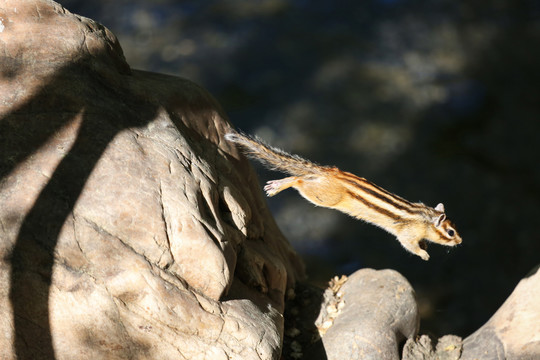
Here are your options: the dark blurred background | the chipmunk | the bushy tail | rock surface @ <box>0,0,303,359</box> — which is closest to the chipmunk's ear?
the chipmunk

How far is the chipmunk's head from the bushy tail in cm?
114

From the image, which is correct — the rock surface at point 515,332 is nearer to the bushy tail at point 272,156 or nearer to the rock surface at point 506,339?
the rock surface at point 506,339

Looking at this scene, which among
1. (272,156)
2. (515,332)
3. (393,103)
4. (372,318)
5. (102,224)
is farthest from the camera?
(393,103)

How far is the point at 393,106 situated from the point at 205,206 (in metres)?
6.30

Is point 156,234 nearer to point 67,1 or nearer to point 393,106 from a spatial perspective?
point 393,106

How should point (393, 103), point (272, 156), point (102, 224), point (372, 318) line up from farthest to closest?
point (393, 103), point (272, 156), point (372, 318), point (102, 224)

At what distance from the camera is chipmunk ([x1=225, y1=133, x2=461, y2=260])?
5281mm

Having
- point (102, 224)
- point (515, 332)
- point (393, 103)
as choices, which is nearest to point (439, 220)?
point (515, 332)

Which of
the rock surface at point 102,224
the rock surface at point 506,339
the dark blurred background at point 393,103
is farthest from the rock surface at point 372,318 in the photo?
the dark blurred background at point 393,103

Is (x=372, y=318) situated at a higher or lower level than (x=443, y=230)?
lower

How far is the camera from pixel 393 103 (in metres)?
9.47

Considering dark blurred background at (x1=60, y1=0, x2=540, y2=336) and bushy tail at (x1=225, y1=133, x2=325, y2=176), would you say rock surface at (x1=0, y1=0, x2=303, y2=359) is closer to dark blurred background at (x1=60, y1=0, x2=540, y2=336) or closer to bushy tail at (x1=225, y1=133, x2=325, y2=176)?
bushy tail at (x1=225, y1=133, x2=325, y2=176)

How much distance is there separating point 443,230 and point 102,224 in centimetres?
327

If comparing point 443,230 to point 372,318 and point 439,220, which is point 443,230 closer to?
point 439,220
